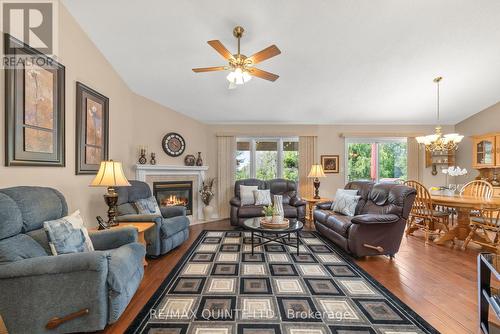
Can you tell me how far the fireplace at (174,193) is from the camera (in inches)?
182

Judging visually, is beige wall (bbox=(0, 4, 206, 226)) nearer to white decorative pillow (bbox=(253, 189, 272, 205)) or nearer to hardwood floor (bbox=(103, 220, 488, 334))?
hardwood floor (bbox=(103, 220, 488, 334))

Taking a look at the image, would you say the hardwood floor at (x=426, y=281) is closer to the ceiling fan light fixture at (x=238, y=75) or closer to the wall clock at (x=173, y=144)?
the wall clock at (x=173, y=144)

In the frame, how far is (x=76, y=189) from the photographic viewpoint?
2822mm

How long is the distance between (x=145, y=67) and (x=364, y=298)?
4184 mm

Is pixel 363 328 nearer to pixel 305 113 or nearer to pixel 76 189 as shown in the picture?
pixel 76 189

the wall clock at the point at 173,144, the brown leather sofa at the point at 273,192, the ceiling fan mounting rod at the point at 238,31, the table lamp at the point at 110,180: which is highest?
the ceiling fan mounting rod at the point at 238,31

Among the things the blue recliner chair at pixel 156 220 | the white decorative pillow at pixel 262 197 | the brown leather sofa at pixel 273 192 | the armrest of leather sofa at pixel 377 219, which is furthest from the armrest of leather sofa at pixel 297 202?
the blue recliner chair at pixel 156 220

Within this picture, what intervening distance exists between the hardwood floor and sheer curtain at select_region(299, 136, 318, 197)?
92.0 inches

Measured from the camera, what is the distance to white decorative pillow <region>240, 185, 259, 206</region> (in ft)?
15.7

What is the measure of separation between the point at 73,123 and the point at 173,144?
7.06 ft

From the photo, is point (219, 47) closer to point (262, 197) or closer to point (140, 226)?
point (140, 226)

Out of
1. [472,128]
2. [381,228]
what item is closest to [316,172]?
[381,228]

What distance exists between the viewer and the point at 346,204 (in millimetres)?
3812

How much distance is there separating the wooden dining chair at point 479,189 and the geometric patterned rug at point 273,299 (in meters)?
2.63
